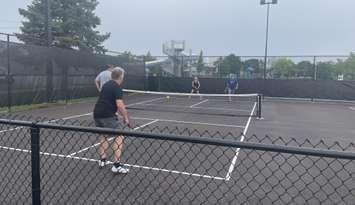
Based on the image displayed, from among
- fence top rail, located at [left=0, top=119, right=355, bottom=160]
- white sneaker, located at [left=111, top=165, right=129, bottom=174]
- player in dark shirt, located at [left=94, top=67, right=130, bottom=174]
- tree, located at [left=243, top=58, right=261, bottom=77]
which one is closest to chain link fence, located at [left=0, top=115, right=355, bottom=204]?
white sneaker, located at [left=111, top=165, right=129, bottom=174]

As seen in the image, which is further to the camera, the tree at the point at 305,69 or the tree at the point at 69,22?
the tree at the point at 69,22

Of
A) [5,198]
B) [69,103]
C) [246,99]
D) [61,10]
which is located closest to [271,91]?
[246,99]

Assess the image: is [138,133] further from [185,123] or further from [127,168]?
[185,123]

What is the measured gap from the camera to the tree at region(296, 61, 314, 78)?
2984cm

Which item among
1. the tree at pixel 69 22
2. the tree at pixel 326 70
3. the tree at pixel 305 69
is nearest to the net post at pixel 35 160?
the tree at pixel 69 22

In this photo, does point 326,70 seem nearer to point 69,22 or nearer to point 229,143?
point 69,22

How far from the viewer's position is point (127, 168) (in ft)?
21.5

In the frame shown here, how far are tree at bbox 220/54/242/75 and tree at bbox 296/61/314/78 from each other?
4.41m

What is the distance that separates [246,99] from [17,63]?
1564 cm

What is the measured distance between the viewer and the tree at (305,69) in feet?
97.9

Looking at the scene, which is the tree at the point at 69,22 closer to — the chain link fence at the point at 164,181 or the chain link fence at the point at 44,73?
the chain link fence at the point at 44,73

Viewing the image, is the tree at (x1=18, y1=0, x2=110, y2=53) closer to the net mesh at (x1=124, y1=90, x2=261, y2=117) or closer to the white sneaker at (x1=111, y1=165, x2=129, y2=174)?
the net mesh at (x1=124, y1=90, x2=261, y2=117)

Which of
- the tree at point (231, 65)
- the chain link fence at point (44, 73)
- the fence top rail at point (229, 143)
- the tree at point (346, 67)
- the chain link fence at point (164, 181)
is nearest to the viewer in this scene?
the fence top rail at point (229, 143)

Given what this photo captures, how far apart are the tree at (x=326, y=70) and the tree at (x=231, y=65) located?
5.86 meters
